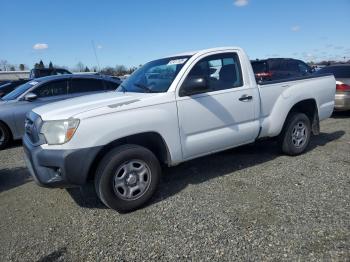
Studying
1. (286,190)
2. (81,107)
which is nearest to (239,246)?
(286,190)

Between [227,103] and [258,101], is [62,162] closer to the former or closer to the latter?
[227,103]

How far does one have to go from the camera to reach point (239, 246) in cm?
292

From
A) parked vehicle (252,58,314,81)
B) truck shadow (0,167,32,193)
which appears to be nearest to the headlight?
truck shadow (0,167,32,193)

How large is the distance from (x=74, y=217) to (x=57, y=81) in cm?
509

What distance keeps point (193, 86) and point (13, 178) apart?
3.41 metres

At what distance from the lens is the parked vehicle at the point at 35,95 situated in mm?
7199

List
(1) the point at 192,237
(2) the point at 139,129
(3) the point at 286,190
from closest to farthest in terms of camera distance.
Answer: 1. (1) the point at 192,237
2. (2) the point at 139,129
3. (3) the point at 286,190

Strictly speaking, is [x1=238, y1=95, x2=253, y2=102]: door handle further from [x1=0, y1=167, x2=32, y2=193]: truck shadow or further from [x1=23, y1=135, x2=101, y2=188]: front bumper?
[x1=0, y1=167, x2=32, y2=193]: truck shadow

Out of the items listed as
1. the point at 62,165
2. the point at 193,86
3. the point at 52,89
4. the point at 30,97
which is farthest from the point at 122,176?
the point at 52,89

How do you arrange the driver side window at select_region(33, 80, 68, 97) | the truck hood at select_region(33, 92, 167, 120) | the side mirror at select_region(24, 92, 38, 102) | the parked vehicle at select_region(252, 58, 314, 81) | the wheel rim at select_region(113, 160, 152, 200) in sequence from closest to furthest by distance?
Result: the truck hood at select_region(33, 92, 167, 120) < the wheel rim at select_region(113, 160, 152, 200) < the side mirror at select_region(24, 92, 38, 102) < the driver side window at select_region(33, 80, 68, 97) < the parked vehicle at select_region(252, 58, 314, 81)

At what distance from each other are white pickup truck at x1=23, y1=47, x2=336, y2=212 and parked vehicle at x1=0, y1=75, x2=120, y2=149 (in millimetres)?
3620

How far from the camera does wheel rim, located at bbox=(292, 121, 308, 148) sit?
543 centimetres

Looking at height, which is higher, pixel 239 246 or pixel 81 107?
pixel 81 107

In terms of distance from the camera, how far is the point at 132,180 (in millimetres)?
3705
